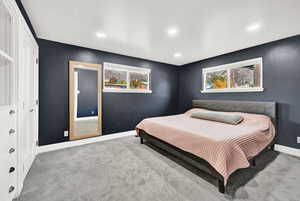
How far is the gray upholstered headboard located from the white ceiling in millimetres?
1479

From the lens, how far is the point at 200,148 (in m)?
1.76

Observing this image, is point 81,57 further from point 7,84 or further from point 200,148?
point 200,148

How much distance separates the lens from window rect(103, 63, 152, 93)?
3.56 metres

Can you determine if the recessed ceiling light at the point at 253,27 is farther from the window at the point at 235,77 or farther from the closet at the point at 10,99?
the closet at the point at 10,99

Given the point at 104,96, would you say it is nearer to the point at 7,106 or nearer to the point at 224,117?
the point at 7,106

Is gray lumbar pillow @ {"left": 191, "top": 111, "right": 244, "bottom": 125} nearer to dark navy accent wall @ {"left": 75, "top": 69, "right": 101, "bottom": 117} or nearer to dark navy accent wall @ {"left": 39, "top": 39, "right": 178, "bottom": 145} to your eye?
dark navy accent wall @ {"left": 39, "top": 39, "right": 178, "bottom": 145}

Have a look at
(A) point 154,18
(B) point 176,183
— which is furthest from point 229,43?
(B) point 176,183

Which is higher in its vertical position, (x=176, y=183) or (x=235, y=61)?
(x=235, y=61)

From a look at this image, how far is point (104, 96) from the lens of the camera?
3479mm

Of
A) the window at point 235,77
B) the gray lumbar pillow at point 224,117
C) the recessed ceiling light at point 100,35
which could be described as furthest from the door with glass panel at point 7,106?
the window at point 235,77

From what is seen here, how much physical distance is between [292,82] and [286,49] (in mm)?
741

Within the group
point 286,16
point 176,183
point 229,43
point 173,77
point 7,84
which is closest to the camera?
point 7,84

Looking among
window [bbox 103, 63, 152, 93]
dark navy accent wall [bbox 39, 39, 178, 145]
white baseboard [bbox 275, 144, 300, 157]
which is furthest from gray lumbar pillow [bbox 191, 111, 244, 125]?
window [bbox 103, 63, 152, 93]

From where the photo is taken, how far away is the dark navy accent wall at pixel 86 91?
495 centimetres
